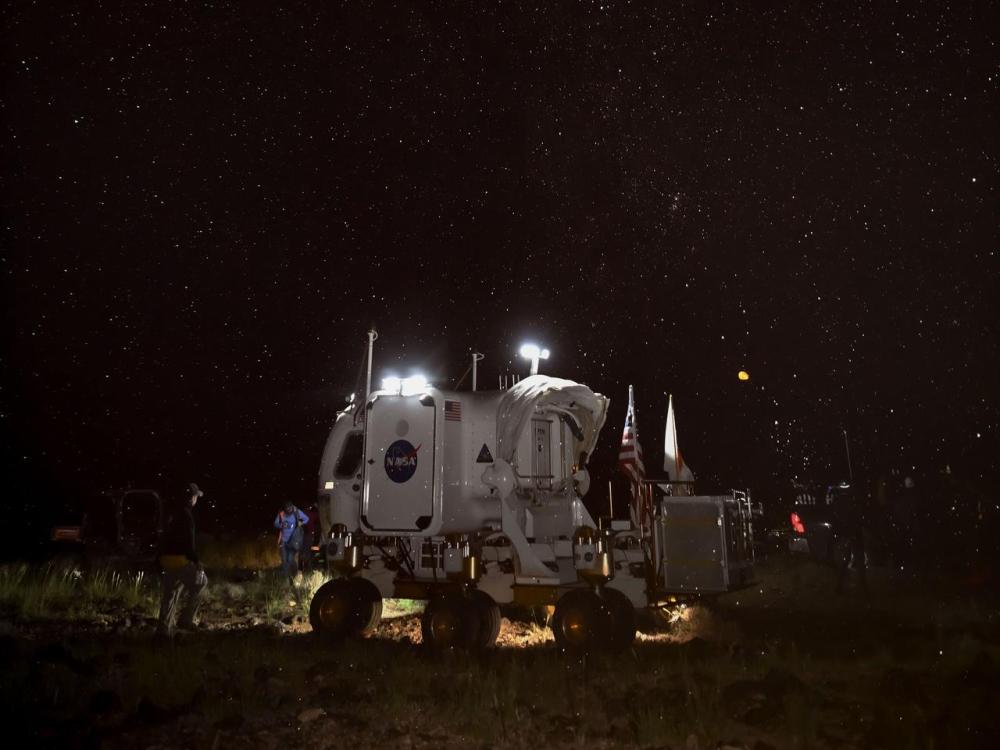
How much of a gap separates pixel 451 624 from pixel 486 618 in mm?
448

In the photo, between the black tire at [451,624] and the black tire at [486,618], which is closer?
the black tire at [451,624]

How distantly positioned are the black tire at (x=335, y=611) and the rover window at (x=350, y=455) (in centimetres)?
155

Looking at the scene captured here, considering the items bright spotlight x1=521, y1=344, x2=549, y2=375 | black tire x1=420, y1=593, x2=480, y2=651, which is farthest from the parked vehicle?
bright spotlight x1=521, y1=344, x2=549, y2=375

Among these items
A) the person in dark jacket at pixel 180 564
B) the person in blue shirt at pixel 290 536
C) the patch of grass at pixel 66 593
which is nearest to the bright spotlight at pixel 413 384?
the person in dark jacket at pixel 180 564

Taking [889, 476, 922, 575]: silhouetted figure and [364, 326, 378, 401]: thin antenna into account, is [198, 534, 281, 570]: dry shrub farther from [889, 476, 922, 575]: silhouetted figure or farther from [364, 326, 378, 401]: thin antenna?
[889, 476, 922, 575]: silhouetted figure

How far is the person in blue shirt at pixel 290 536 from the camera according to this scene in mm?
16078

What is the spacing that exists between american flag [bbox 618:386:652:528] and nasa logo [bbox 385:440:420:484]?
3026 millimetres

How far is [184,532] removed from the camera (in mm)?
9742

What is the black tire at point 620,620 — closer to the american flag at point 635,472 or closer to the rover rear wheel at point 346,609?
the american flag at point 635,472

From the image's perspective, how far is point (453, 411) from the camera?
1072 cm

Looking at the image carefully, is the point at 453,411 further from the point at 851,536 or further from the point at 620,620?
the point at 851,536

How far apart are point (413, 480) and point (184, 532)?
288cm

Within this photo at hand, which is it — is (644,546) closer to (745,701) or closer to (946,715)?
(745,701)

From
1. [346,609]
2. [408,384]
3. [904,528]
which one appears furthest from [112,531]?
[904,528]
